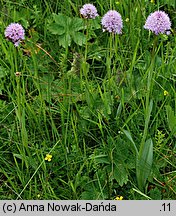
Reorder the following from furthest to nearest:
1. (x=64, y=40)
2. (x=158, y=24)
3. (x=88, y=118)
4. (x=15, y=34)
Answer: (x=64, y=40), (x=88, y=118), (x=15, y=34), (x=158, y=24)

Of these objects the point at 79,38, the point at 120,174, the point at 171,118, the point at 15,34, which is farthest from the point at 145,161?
the point at 79,38

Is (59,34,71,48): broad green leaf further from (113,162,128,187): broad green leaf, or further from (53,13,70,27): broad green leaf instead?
(113,162,128,187): broad green leaf

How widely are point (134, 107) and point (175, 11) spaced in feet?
2.48

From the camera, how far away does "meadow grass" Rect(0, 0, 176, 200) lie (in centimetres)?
177

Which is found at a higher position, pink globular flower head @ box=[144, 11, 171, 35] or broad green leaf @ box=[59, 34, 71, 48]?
pink globular flower head @ box=[144, 11, 171, 35]

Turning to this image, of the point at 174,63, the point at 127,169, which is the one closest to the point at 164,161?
the point at 127,169

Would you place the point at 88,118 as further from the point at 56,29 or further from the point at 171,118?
the point at 56,29

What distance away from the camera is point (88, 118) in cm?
195

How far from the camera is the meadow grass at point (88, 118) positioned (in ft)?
5.81

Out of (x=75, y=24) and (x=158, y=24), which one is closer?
(x=158, y=24)

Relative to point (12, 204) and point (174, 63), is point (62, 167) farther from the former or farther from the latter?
point (174, 63)

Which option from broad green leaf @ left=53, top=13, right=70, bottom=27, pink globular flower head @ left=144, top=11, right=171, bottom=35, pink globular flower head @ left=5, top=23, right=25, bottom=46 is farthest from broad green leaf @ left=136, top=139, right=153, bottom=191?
broad green leaf @ left=53, top=13, right=70, bottom=27

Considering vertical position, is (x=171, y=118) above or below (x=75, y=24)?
below

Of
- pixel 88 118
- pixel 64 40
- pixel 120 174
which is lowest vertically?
pixel 120 174
